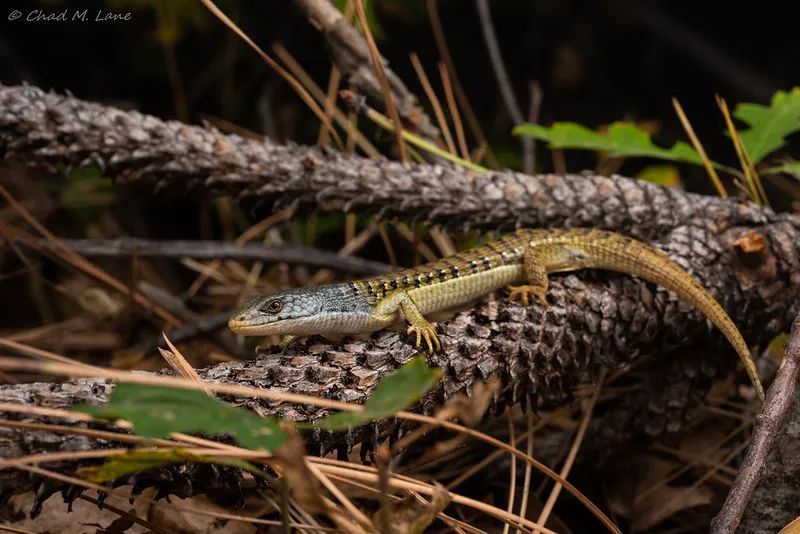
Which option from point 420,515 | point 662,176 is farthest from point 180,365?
point 662,176

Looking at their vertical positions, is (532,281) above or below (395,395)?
below

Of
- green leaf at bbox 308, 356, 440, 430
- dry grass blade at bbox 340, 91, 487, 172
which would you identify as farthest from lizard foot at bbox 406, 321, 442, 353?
dry grass blade at bbox 340, 91, 487, 172

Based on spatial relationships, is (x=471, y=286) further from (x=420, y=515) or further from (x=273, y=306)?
(x=420, y=515)

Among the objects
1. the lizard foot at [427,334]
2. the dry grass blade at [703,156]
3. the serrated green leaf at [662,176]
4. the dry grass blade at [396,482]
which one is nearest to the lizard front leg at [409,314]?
the lizard foot at [427,334]

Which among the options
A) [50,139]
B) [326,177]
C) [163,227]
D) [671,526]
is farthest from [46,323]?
[671,526]

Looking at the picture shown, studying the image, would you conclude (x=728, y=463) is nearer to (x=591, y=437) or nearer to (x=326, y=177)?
(x=591, y=437)

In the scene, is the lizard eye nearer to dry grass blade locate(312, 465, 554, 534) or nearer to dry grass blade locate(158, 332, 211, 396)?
dry grass blade locate(158, 332, 211, 396)

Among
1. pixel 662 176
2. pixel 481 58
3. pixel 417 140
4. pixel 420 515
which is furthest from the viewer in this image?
pixel 481 58
